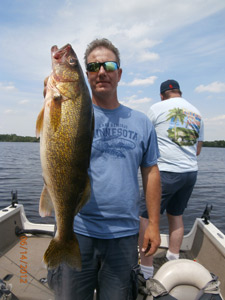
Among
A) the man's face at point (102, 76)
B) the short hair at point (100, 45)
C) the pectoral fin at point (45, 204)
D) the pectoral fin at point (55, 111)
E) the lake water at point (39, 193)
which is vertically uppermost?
the short hair at point (100, 45)

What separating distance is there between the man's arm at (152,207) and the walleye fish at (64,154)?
70cm

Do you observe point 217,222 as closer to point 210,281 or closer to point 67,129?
point 210,281

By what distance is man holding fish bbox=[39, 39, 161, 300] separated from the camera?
6.93 ft

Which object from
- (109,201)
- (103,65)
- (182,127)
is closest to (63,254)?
(109,201)

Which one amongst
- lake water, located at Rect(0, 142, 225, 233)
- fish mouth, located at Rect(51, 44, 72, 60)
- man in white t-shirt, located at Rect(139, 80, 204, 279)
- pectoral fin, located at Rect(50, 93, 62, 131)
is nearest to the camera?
pectoral fin, located at Rect(50, 93, 62, 131)

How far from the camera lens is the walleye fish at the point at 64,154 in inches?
72.7

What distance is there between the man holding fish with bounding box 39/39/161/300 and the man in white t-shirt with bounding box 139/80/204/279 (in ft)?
4.80

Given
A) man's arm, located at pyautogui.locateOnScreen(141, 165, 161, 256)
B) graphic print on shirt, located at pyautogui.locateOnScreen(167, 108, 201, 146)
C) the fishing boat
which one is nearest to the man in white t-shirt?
graphic print on shirt, located at pyautogui.locateOnScreen(167, 108, 201, 146)

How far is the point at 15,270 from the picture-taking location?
3965 mm

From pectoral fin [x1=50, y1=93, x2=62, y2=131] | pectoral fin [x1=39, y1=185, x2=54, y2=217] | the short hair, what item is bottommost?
pectoral fin [x1=39, y1=185, x2=54, y2=217]

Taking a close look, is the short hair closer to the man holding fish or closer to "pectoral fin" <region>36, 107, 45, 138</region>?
the man holding fish

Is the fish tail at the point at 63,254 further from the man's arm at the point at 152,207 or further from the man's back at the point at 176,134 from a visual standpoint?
the man's back at the point at 176,134

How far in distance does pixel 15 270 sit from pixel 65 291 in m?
2.37

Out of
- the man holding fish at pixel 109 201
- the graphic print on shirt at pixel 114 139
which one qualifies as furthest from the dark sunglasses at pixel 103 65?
the graphic print on shirt at pixel 114 139
